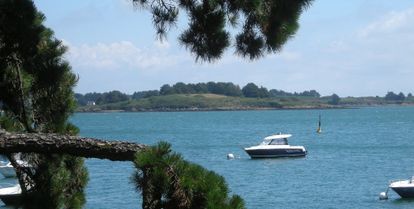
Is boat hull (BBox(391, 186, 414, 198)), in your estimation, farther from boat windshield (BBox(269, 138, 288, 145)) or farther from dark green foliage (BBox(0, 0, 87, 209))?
dark green foliage (BBox(0, 0, 87, 209))

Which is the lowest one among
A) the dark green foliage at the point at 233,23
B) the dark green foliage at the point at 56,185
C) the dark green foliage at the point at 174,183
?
the dark green foliage at the point at 56,185

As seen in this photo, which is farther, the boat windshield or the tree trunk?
the boat windshield

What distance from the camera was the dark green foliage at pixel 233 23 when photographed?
5961 mm

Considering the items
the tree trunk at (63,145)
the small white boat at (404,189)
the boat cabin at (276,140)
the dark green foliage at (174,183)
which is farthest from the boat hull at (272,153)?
the dark green foliage at (174,183)

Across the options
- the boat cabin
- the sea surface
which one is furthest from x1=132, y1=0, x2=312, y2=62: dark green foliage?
the boat cabin

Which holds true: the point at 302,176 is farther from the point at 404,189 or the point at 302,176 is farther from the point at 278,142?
the point at 278,142

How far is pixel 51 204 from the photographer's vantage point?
5906 mm

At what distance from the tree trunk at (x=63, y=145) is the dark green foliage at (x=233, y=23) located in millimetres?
1322

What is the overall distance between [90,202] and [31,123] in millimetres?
24756

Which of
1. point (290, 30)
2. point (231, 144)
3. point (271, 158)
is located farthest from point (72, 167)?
point (231, 144)

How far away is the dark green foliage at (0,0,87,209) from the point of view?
6.39 m

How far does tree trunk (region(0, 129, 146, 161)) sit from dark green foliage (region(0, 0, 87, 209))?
0.86 metres

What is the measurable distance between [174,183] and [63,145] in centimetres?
139

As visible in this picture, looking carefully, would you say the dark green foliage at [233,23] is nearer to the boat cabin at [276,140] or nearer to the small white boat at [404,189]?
the small white boat at [404,189]
